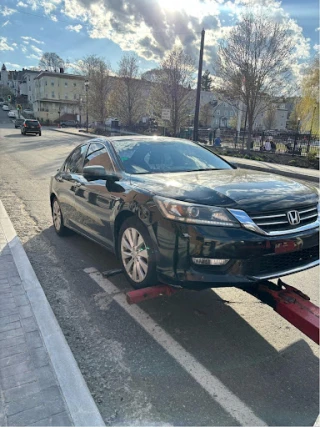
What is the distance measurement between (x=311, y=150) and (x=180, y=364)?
20447 millimetres

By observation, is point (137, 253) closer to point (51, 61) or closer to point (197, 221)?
point (197, 221)

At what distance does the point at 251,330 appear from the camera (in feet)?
10.4

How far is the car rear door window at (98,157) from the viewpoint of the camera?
4078mm

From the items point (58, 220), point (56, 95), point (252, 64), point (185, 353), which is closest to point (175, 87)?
point (252, 64)

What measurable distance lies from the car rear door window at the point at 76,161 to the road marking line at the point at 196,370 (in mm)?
2058

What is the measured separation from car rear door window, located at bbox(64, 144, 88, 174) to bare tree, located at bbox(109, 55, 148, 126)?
1438 inches

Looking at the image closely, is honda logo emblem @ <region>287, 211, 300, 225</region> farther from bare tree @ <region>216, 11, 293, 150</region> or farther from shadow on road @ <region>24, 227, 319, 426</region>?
bare tree @ <region>216, 11, 293, 150</region>

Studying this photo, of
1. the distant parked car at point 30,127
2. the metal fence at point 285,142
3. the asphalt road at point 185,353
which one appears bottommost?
the asphalt road at point 185,353

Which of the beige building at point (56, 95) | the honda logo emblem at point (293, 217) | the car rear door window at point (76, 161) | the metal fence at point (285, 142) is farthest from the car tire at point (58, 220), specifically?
the beige building at point (56, 95)

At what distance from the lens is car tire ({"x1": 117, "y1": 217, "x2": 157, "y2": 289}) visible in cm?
315

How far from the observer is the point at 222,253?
107 inches

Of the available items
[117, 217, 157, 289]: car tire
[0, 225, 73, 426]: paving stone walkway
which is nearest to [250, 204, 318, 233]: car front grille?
[117, 217, 157, 289]: car tire

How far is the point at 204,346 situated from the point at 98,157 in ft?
8.78

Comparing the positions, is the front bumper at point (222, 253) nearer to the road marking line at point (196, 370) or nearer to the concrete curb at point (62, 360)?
the road marking line at point (196, 370)
